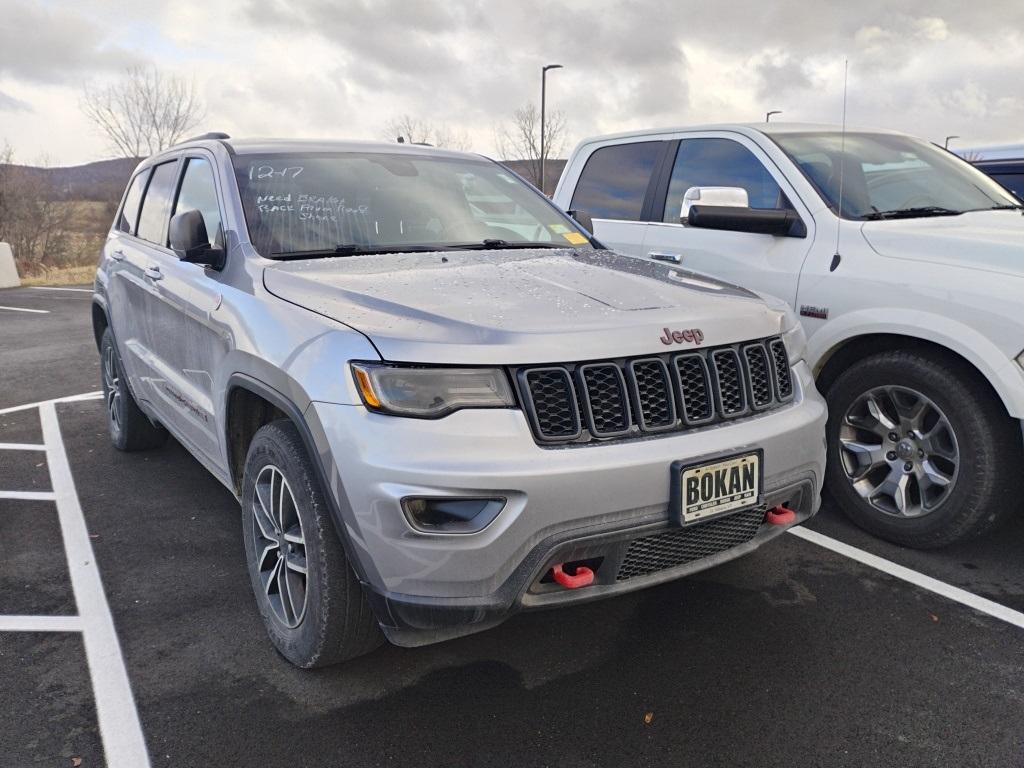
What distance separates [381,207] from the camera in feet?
11.3

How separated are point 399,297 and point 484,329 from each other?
15.3 inches

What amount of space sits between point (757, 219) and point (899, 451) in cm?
131

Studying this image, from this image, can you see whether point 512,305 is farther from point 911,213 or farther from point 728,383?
point 911,213

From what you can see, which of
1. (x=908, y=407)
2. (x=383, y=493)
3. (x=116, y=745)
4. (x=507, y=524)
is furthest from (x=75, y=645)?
(x=908, y=407)

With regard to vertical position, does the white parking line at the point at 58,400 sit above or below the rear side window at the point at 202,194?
below

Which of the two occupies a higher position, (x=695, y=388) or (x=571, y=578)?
(x=695, y=388)

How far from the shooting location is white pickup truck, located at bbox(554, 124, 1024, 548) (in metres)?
3.33

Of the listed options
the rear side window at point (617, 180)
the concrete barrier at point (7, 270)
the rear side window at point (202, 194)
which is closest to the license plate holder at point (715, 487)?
the rear side window at point (202, 194)

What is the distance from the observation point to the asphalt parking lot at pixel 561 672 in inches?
91.8

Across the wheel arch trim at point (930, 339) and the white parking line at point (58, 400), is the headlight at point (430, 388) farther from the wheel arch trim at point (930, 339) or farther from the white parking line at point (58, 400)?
the white parking line at point (58, 400)

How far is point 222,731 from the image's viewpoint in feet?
7.89

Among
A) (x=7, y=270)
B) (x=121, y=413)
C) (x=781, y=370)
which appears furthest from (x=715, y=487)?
(x=7, y=270)

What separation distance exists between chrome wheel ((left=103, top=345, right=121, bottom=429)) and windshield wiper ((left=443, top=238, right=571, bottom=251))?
8.57 ft

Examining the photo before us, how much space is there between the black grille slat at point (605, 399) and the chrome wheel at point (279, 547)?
0.98m
